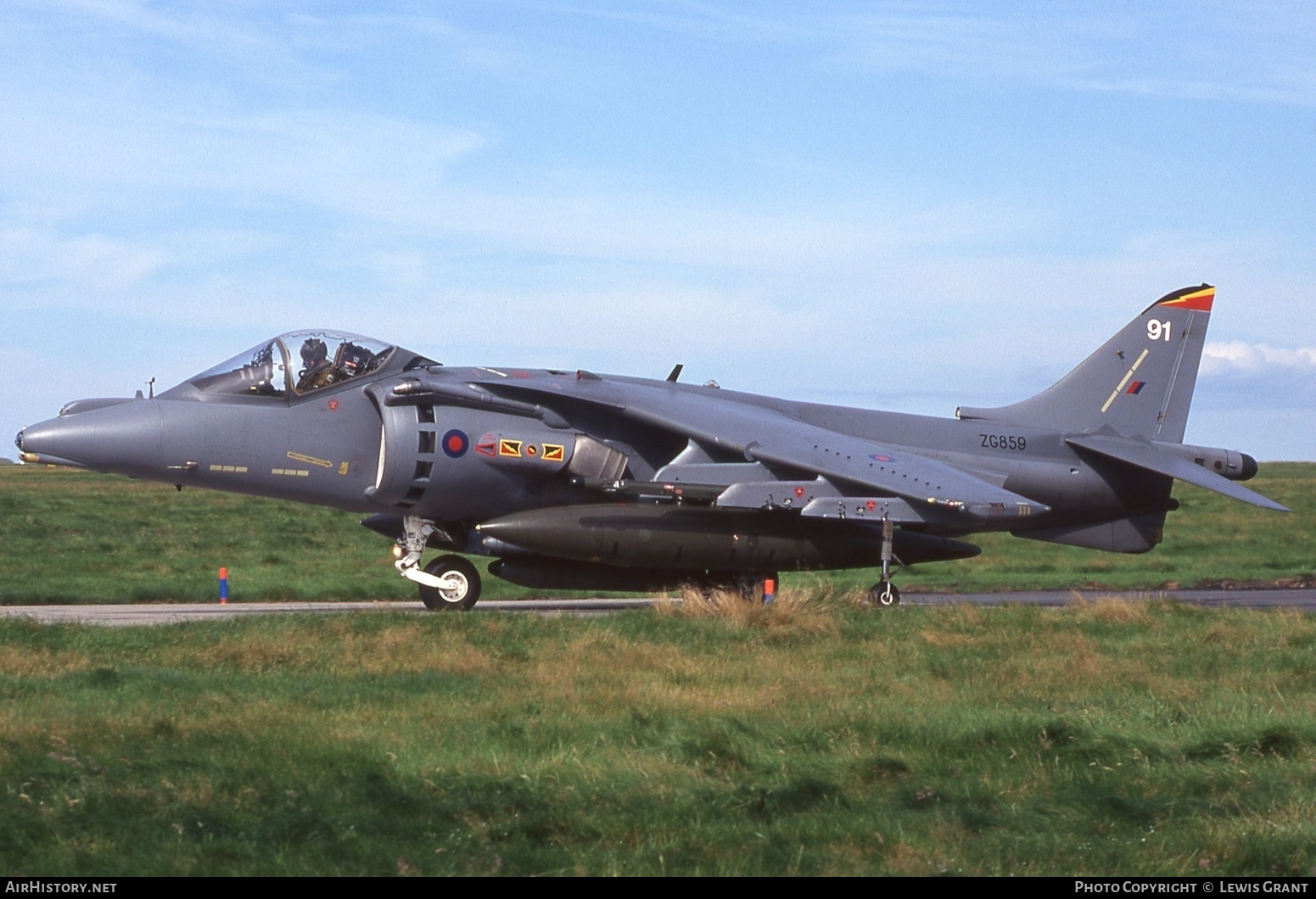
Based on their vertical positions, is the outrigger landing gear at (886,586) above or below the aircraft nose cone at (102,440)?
below

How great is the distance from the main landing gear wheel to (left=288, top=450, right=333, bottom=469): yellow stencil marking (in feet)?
6.35

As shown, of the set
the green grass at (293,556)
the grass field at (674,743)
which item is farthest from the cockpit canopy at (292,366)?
the green grass at (293,556)

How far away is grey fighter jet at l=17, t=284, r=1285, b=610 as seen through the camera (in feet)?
53.3

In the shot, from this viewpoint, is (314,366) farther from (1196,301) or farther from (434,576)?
(1196,301)

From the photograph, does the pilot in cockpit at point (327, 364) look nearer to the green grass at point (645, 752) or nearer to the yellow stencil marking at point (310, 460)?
the yellow stencil marking at point (310, 460)

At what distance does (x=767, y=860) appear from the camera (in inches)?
231

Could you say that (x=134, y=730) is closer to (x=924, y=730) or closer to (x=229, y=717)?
(x=229, y=717)

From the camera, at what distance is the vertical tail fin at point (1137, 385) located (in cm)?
2127

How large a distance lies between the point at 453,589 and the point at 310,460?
8.20 ft

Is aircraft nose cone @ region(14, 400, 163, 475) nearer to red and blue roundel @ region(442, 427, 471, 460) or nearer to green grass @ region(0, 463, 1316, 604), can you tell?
red and blue roundel @ region(442, 427, 471, 460)

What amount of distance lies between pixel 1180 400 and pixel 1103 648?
10.2m

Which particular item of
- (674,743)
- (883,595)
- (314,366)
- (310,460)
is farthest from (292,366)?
(674,743)

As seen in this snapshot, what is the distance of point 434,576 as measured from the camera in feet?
56.9
